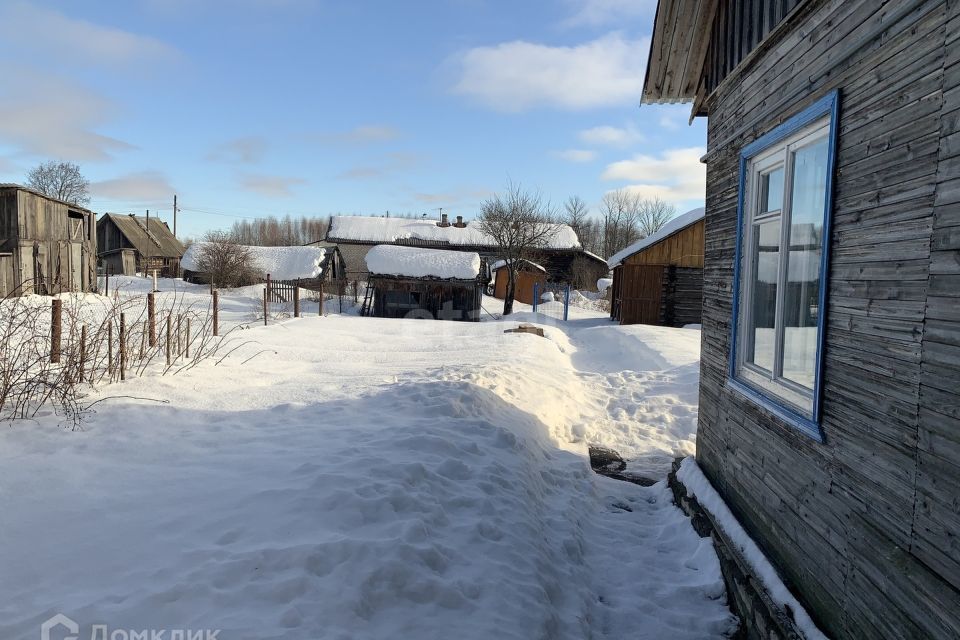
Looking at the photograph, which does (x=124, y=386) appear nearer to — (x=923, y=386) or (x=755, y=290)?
(x=755, y=290)

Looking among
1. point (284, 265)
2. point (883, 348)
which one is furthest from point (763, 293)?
point (284, 265)

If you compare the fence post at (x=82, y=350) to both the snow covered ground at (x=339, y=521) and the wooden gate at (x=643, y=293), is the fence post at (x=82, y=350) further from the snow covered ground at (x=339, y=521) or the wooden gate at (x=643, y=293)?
the wooden gate at (x=643, y=293)

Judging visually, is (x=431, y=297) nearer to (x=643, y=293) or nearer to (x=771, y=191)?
(x=643, y=293)

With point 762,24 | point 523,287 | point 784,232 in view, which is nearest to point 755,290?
point 784,232

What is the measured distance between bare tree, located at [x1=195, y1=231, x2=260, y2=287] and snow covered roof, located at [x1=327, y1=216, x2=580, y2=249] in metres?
14.8

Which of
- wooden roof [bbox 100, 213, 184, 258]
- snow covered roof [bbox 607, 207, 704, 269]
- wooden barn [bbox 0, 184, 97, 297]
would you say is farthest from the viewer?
wooden roof [bbox 100, 213, 184, 258]

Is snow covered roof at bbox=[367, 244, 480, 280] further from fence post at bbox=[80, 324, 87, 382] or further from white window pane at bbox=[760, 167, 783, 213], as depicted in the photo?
white window pane at bbox=[760, 167, 783, 213]

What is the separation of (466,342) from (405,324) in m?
4.92

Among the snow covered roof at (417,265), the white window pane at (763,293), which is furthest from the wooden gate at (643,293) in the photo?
the white window pane at (763,293)

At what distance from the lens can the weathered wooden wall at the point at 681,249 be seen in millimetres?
Answer: 20672

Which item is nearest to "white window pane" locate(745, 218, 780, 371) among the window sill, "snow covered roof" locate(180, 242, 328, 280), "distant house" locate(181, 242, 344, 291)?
the window sill

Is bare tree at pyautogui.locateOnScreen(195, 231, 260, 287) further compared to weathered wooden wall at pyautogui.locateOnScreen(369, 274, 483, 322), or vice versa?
bare tree at pyautogui.locateOnScreen(195, 231, 260, 287)

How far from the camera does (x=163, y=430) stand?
486cm

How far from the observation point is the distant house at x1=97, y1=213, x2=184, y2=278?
42.6m
